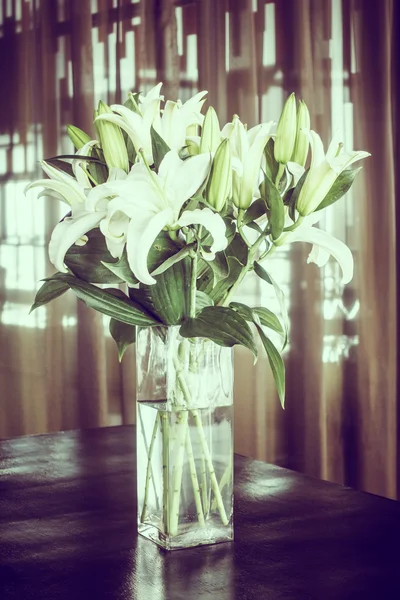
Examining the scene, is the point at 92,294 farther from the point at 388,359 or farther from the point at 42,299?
the point at 388,359

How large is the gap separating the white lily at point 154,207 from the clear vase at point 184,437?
134 mm

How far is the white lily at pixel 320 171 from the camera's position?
85 centimetres

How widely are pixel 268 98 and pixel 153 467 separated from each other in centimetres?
204

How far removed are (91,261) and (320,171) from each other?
28cm

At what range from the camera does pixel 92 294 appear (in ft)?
2.95

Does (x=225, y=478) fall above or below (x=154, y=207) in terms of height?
below

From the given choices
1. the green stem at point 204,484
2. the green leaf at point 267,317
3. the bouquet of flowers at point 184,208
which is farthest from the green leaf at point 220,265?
the green stem at point 204,484

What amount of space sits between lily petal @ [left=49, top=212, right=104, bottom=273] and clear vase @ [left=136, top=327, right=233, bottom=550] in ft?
0.49

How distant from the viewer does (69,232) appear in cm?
83

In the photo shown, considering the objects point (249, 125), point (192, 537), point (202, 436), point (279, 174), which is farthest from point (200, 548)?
point (249, 125)

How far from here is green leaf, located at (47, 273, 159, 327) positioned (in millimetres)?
897

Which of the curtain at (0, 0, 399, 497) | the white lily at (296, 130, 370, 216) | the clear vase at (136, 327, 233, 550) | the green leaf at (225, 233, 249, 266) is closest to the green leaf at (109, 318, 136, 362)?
the clear vase at (136, 327, 233, 550)

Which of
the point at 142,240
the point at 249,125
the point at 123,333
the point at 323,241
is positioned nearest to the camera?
the point at 142,240

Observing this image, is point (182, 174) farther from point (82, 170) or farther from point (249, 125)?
point (249, 125)
